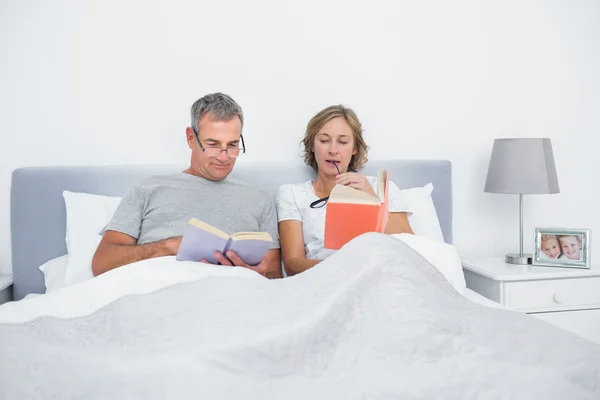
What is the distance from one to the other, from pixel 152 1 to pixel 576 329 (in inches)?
86.8

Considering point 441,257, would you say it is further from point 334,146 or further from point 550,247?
point 550,247

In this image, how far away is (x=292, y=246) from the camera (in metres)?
1.90

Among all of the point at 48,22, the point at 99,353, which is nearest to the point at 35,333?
the point at 99,353

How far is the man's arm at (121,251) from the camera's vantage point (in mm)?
1668

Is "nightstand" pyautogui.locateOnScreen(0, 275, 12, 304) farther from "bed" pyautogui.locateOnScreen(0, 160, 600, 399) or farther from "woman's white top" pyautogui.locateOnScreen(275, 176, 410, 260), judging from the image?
"woman's white top" pyautogui.locateOnScreen(275, 176, 410, 260)

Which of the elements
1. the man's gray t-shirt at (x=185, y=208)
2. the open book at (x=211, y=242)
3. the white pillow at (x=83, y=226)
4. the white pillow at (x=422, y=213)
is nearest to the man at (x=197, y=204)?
the man's gray t-shirt at (x=185, y=208)

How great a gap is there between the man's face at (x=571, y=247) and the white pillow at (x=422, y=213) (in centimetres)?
51

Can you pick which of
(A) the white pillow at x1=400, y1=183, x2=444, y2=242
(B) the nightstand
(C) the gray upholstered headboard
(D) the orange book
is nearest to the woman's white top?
(A) the white pillow at x1=400, y1=183, x2=444, y2=242

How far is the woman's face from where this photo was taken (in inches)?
79.0

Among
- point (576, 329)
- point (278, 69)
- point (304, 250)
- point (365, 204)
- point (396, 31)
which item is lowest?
point (576, 329)

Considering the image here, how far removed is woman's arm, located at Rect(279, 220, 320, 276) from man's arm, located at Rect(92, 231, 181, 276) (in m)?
0.41

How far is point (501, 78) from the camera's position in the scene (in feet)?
8.09

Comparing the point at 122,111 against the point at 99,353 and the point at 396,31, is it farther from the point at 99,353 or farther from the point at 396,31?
the point at 99,353

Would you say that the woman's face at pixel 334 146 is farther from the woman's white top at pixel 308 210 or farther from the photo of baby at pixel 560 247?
the photo of baby at pixel 560 247
